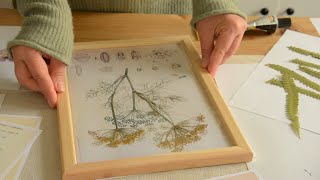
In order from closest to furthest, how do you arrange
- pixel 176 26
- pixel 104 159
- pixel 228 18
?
pixel 104 159
pixel 228 18
pixel 176 26

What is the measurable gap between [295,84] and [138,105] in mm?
320

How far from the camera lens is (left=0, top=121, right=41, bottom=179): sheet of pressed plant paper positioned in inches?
22.4

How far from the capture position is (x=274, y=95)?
2.43ft

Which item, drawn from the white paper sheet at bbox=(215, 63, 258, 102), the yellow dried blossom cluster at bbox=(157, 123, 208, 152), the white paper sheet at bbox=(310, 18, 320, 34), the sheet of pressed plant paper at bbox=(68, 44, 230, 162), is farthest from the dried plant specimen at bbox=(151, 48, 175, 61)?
the white paper sheet at bbox=(310, 18, 320, 34)

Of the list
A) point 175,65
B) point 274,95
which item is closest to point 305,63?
point 274,95

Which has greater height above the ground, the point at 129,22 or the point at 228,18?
the point at 228,18

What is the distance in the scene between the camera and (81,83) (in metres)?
0.71

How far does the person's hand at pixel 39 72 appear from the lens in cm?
67

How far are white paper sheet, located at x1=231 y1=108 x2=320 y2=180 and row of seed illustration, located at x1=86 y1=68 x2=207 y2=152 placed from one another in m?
0.09

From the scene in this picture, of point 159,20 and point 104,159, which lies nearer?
point 104,159

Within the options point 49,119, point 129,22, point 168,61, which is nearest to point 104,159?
point 49,119

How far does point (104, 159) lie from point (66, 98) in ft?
0.51

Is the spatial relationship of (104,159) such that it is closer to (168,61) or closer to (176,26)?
(168,61)

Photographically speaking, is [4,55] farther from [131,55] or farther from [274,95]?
[274,95]
